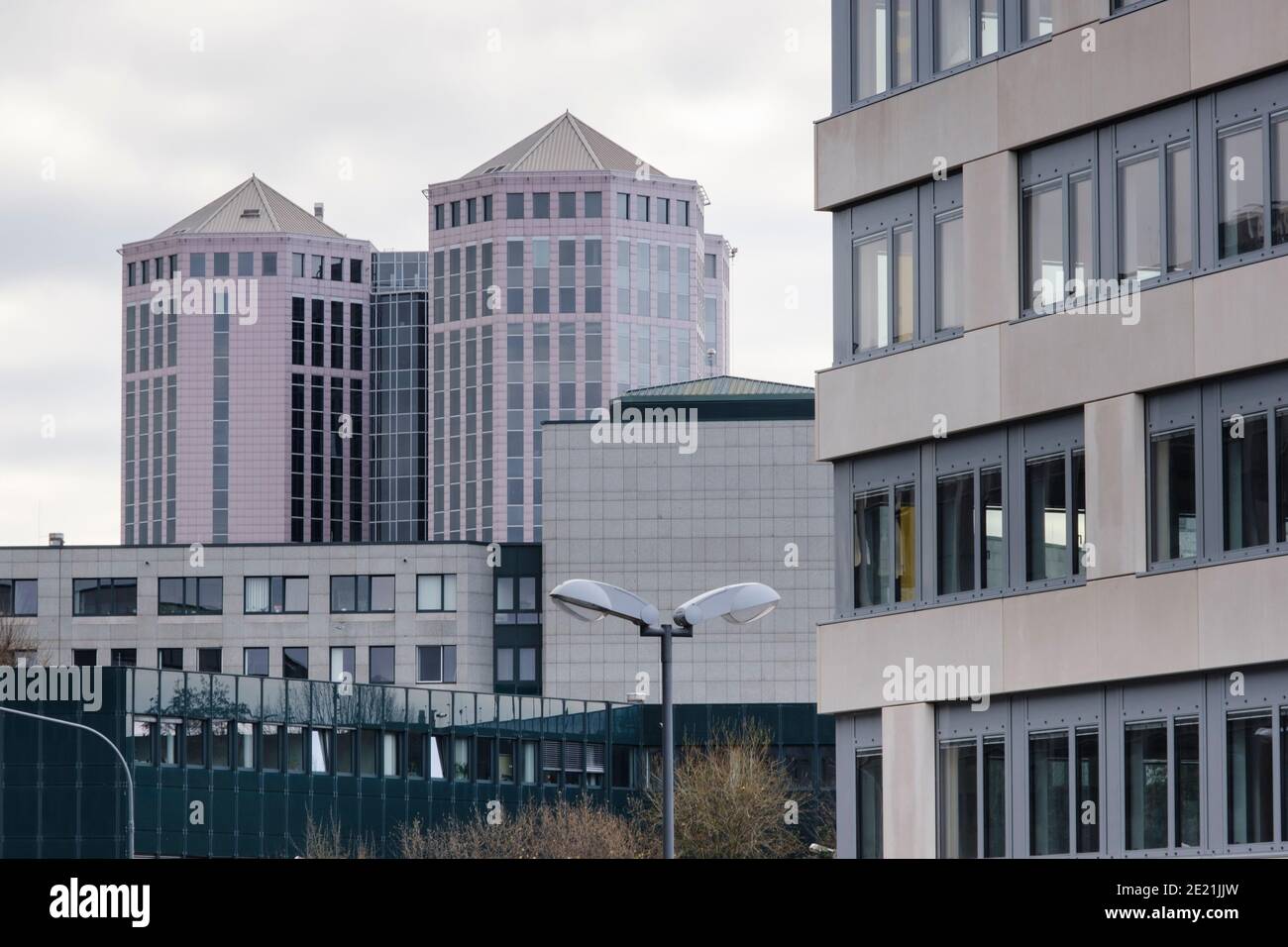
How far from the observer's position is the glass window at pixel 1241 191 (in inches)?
1125

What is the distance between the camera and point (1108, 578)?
99.7 ft

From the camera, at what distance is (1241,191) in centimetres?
2888

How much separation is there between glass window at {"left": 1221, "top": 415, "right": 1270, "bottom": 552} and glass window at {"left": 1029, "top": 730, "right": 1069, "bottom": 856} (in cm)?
393

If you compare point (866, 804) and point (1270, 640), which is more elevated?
point (1270, 640)

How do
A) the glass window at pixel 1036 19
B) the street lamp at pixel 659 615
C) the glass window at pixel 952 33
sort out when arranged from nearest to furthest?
the street lamp at pixel 659 615
the glass window at pixel 1036 19
the glass window at pixel 952 33

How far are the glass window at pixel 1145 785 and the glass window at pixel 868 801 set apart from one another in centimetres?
540

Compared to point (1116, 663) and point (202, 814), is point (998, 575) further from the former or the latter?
point (202, 814)

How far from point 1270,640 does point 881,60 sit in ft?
38.8

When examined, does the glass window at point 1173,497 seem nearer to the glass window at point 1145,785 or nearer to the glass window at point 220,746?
the glass window at point 1145,785

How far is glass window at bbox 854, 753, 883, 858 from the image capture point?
34656mm

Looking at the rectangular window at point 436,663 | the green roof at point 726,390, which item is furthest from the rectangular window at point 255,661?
the green roof at point 726,390

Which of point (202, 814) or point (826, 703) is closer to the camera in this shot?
point (826, 703)
